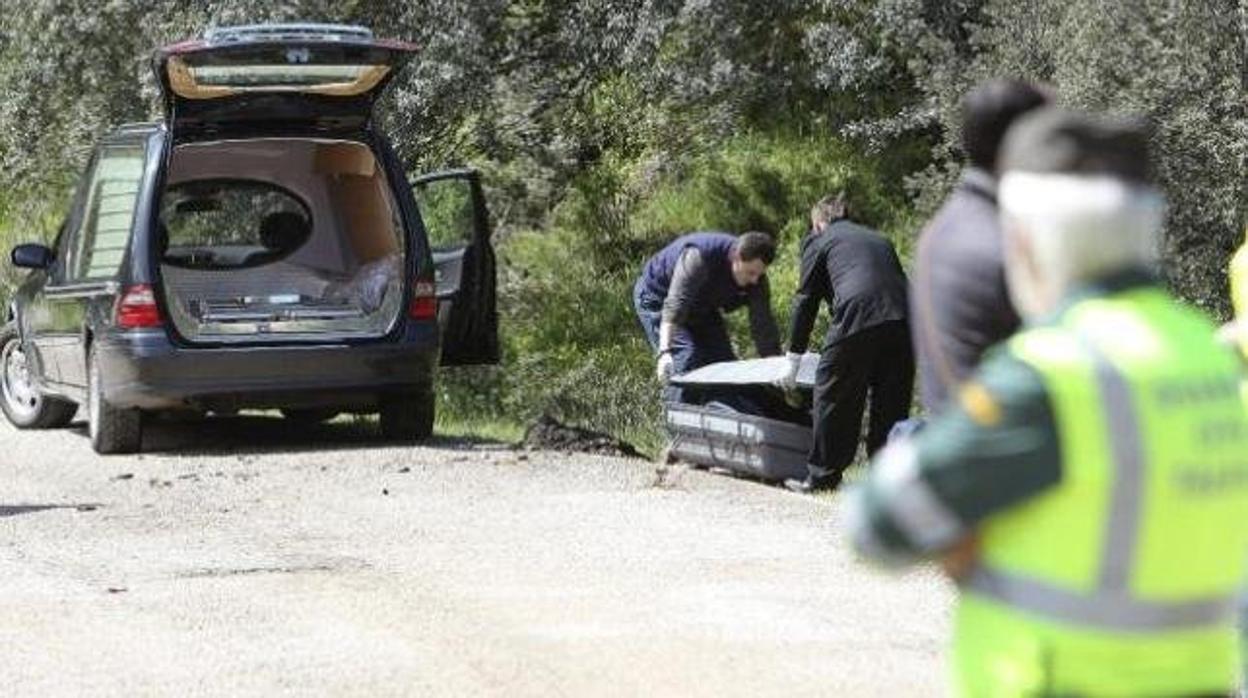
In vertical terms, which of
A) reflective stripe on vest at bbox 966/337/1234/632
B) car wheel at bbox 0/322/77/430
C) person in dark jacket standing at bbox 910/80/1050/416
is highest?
reflective stripe on vest at bbox 966/337/1234/632

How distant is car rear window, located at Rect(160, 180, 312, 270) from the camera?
1473cm

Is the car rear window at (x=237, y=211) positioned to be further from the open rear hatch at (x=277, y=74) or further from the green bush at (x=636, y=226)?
the green bush at (x=636, y=226)

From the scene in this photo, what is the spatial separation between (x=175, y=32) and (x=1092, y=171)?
18.5 metres

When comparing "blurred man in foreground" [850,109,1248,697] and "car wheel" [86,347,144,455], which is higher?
"blurred man in foreground" [850,109,1248,697]

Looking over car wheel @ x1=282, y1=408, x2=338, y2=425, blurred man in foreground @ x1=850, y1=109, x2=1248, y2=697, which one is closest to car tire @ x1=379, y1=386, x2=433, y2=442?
car wheel @ x1=282, y1=408, x2=338, y2=425

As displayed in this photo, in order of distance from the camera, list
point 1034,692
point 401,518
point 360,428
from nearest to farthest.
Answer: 1. point 1034,692
2. point 401,518
3. point 360,428

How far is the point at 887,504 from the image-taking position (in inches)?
127

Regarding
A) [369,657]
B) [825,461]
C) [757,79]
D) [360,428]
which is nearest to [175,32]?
[757,79]

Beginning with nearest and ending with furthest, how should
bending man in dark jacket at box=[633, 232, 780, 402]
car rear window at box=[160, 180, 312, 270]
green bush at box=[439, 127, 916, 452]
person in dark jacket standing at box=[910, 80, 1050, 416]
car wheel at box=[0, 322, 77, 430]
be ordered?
1. person in dark jacket standing at box=[910, 80, 1050, 416]
2. bending man in dark jacket at box=[633, 232, 780, 402]
3. car rear window at box=[160, 180, 312, 270]
4. car wheel at box=[0, 322, 77, 430]
5. green bush at box=[439, 127, 916, 452]

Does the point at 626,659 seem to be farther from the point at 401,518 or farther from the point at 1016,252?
the point at 1016,252

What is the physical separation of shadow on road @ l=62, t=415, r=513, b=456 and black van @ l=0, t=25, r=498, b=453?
23cm

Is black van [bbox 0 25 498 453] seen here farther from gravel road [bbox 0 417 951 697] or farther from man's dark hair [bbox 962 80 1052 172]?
man's dark hair [bbox 962 80 1052 172]

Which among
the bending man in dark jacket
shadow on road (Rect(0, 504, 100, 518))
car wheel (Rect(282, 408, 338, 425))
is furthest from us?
car wheel (Rect(282, 408, 338, 425))

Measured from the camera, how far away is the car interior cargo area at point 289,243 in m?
14.1
